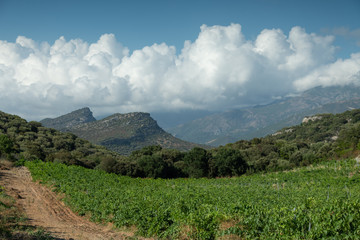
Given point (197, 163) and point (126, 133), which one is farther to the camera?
point (126, 133)

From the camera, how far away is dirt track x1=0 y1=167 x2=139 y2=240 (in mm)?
12556

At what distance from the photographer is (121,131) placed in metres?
151

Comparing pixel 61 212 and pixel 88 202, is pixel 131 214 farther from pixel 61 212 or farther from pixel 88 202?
pixel 61 212

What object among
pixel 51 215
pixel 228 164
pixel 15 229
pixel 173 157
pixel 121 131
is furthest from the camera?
pixel 121 131

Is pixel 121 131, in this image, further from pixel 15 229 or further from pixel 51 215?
pixel 15 229

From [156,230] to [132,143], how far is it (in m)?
133

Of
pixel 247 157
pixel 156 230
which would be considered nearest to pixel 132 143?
pixel 247 157

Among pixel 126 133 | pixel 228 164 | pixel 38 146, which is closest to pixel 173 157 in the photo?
pixel 228 164

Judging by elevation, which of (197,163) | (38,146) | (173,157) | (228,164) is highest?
(38,146)

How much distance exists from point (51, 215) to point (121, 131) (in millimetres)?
135895

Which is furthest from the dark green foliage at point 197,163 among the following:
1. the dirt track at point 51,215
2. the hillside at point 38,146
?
the dirt track at point 51,215

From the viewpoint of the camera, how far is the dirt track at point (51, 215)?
12556 mm

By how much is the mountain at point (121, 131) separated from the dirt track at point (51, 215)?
10085 cm

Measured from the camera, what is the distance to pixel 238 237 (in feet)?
33.9
